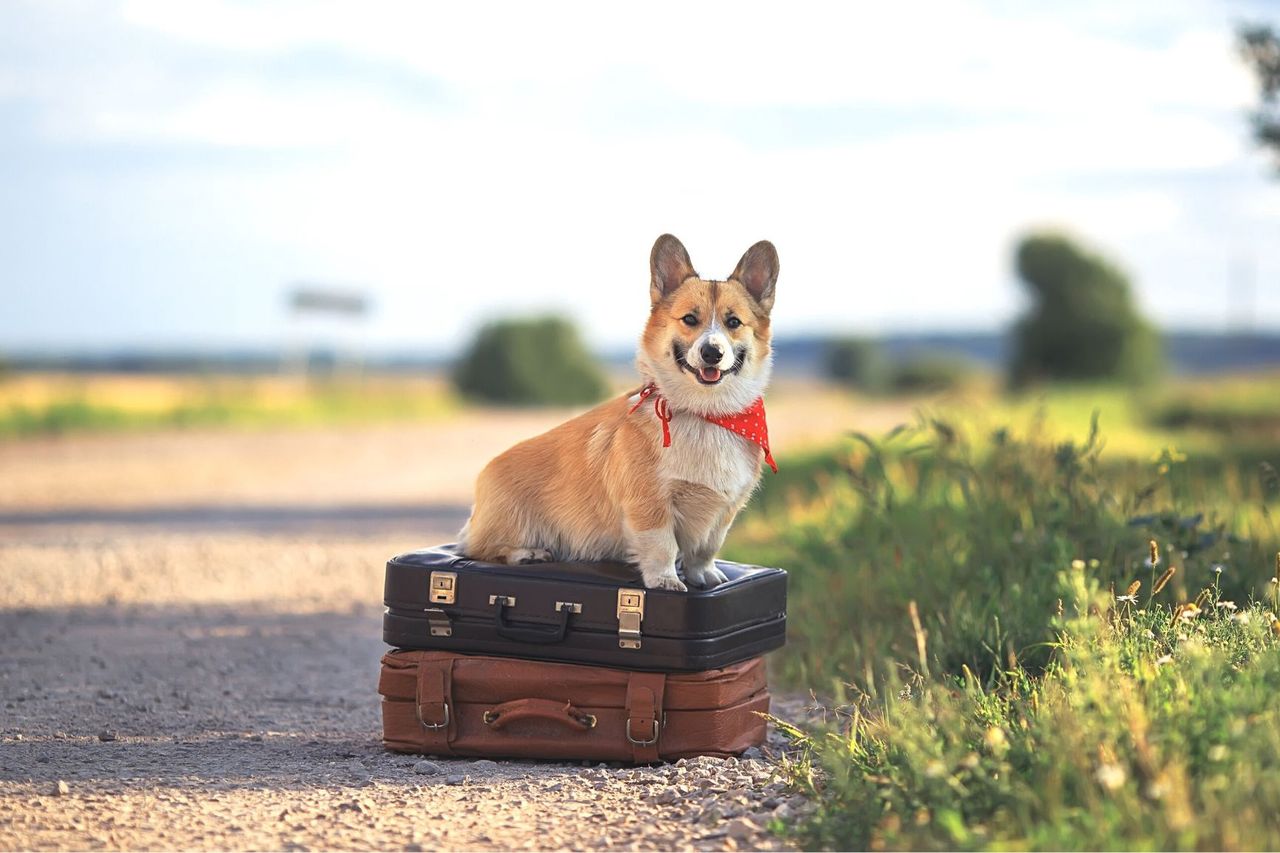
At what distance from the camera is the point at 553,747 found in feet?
16.3

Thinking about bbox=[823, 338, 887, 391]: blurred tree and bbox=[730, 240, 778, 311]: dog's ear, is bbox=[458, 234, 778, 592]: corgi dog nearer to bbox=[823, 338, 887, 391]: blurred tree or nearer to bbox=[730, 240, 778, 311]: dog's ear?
bbox=[730, 240, 778, 311]: dog's ear

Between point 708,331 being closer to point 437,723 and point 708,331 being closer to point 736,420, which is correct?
point 736,420

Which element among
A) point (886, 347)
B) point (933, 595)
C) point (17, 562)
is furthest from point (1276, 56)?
point (886, 347)

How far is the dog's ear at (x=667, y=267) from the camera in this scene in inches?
192

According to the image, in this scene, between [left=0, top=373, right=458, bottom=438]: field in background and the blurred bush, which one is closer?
[left=0, top=373, right=458, bottom=438]: field in background

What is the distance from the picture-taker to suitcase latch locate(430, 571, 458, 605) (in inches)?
199

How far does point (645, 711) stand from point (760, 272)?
1.72 m

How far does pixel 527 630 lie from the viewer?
4969 mm

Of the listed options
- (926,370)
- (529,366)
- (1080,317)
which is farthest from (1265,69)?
(926,370)

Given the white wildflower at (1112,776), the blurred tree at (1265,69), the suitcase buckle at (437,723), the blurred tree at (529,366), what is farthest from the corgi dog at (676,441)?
the blurred tree at (529,366)

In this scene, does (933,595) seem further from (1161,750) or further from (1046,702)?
(1161,750)

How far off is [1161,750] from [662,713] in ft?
6.07

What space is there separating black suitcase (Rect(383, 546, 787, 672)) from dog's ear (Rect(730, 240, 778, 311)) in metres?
1.12

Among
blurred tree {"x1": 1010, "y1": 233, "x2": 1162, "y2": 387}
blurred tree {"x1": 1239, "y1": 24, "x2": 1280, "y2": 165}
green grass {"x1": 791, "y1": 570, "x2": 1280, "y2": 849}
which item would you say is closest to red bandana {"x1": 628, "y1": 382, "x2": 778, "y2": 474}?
green grass {"x1": 791, "y1": 570, "x2": 1280, "y2": 849}
